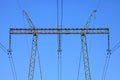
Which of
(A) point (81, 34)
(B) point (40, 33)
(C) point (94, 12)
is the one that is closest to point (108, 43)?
(A) point (81, 34)

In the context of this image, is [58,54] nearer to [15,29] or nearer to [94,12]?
[15,29]

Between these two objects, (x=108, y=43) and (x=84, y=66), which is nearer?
(x=108, y=43)

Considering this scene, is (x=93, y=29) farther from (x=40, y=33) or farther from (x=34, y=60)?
(x=34, y=60)

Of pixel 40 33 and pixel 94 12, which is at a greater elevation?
pixel 94 12

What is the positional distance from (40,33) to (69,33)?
5.63m

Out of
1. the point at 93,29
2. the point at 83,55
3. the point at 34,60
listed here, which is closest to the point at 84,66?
the point at 83,55

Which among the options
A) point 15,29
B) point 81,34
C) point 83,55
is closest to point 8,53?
point 15,29

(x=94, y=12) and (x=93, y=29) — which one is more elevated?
(x=94, y=12)

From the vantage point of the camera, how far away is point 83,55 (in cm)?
14500

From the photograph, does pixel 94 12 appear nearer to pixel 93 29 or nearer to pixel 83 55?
pixel 83 55

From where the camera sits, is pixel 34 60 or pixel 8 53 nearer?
pixel 8 53

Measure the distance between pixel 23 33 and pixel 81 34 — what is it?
12370 millimetres

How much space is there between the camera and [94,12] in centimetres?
15050

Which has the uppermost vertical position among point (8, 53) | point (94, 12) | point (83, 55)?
point (94, 12)
